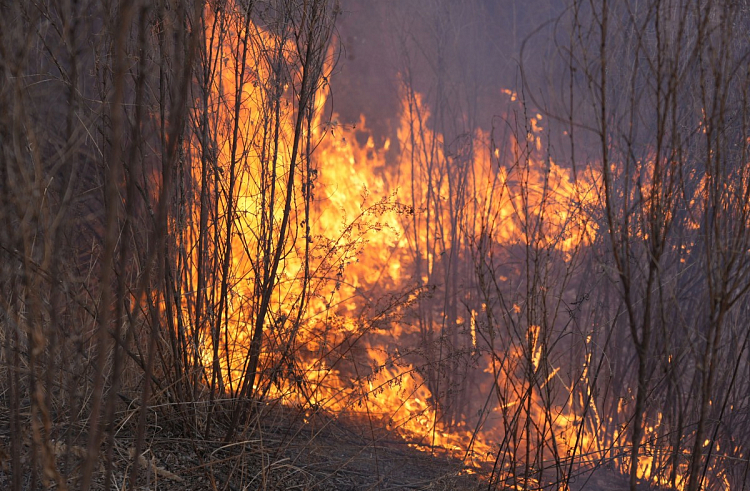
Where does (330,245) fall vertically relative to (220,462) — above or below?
above

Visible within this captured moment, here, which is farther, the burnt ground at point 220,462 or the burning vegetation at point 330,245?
the burnt ground at point 220,462

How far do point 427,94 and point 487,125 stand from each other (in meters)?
1.01

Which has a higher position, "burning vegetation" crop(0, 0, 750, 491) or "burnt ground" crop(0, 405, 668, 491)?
"burning vegetation" crop(0, 0, 750, 491)

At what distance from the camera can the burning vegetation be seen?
1.14 meters

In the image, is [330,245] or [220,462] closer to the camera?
[220,462]

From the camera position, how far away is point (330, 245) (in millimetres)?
2707

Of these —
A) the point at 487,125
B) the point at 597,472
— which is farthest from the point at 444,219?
the point at 597,472

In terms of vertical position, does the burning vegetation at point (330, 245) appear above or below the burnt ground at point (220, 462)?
above

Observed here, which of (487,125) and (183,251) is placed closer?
(183,251)

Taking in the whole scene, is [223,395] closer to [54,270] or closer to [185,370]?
[185,370]

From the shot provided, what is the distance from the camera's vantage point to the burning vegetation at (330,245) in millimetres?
1142

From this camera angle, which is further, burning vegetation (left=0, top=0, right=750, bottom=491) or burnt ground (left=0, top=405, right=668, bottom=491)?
burnt ground (left=0, top=405, right=668, bottom=491)

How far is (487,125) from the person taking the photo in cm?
873

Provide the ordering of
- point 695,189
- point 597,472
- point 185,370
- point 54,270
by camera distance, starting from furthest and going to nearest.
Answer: point 597,472
point 695,189
point 185,370
point 54,270
